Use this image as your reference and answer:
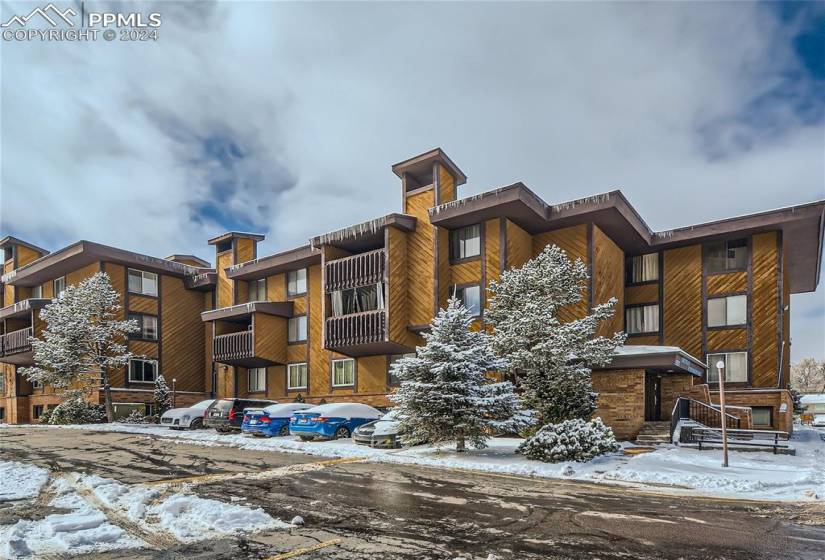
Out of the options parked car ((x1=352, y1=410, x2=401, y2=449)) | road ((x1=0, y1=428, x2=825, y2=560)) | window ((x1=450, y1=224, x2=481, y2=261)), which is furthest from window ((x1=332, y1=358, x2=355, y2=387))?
road ((x1=0, y1=428, x2=825, y2=560))

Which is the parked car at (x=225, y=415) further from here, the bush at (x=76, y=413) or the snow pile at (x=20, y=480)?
the bush at (x=76, y=413)

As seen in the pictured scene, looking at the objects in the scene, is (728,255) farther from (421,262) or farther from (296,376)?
(296,376)

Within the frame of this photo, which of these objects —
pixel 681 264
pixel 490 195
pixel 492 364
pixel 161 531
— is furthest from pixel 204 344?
pixel 161 531

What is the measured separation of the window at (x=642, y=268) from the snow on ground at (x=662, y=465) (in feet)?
35.0

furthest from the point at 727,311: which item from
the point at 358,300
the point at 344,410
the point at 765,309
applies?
the point at 344,410

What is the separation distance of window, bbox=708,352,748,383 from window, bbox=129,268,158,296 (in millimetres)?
33961

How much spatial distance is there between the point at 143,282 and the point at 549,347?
3041 cm

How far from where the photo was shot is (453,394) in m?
16.0

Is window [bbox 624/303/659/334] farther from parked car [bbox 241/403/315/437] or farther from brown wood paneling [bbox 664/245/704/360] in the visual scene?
parked car [bbox 241/403/315/437]

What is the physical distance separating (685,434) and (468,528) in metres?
13.2

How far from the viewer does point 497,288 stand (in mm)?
20188

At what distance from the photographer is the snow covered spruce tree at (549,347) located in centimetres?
1727

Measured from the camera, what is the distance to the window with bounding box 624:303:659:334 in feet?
90.8

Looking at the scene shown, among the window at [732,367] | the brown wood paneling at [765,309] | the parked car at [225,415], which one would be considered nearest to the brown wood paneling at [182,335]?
the parked car at [225,415]
